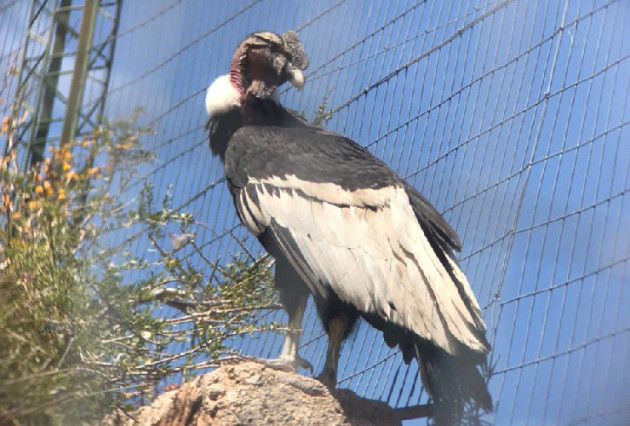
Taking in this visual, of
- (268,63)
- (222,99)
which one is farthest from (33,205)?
(268,63)

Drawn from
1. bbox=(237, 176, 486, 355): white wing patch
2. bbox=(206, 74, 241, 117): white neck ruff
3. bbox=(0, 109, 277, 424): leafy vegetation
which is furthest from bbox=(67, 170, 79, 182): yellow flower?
bbox=(206, 74, 241, 117): white neck ruff

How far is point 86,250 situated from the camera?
15.9 ft

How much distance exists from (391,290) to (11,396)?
5.39ft

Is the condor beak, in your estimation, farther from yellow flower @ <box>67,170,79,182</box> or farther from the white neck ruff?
yellow flower @ <box>67,170,79,182</box>

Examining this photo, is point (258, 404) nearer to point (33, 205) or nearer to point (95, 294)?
point (95, 294)

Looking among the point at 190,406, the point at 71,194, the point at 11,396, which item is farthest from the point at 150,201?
the point at 11,396

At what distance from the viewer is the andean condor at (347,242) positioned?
5.03 meters

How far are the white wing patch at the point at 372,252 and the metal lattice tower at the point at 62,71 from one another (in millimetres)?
1128

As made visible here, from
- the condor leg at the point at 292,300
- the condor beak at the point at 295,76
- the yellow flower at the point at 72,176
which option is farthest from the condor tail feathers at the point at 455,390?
the condor beak at the point at 295,76

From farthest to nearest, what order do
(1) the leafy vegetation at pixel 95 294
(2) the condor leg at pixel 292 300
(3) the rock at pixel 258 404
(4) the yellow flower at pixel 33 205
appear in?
(2) the condor leg at pixel 292 300 < (4) the yellow flower at pixel 33 205 < (3) the rock at pixel 258 404 < (1) the leafy vegetation at pixel 95 294

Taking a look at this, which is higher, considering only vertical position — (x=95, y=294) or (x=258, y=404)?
(x=95, y=294)

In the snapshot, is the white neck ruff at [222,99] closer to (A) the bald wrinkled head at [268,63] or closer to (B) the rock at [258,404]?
(A) the bald wrinkled head at [268,63]

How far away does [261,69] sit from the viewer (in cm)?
630

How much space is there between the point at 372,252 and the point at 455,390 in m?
0.65
